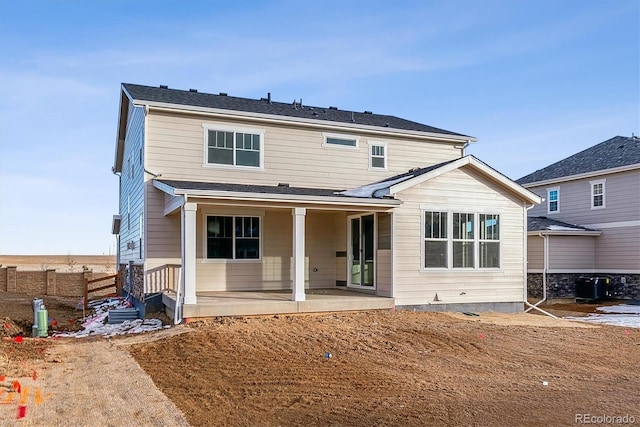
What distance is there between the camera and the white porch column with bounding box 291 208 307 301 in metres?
11.8

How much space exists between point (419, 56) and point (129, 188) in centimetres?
1011

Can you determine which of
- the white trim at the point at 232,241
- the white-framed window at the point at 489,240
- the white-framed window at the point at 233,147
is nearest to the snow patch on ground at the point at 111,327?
the white trim at the point at 232,241

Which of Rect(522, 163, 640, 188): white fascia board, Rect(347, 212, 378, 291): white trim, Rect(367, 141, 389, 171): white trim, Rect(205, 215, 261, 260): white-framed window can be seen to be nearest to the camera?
Rect(347, 212, 378, 291): white trim

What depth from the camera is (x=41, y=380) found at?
7094 millimetres

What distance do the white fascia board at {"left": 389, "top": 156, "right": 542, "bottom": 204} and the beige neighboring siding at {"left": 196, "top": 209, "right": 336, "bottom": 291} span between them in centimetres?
313

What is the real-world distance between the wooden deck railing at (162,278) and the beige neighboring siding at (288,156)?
7.66ft

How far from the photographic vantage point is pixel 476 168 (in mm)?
13844

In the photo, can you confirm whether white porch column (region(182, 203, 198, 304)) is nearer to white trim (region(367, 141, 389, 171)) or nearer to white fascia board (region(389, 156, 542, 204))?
white fascia board (region(389, 156, 542, 204))

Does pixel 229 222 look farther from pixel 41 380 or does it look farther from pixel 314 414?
pixel 314 414

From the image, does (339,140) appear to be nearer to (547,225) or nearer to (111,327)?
(111,327)

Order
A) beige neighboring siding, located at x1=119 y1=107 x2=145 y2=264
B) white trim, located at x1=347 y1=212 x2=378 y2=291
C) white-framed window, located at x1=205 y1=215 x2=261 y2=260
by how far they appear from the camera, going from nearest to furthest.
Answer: white trim, located at x1=347 y1=212 x2=378 y2=291
white-framed window, located at x1=205 y1=215 x2=261 y2=260
beige neighboring siding, located at x1=119 y1=107 x2=145 y2=264

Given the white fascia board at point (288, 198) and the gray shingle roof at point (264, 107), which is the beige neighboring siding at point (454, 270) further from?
the gray shingle roof at point (264, 107)

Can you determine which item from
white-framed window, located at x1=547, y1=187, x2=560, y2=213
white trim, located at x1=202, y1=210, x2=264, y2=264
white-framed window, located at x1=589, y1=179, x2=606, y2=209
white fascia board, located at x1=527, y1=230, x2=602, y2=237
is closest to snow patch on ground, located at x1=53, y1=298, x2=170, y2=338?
white trim, located at x1=202, y1=210, x2=264, y2=264

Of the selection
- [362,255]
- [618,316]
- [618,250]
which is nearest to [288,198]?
[362,255]
